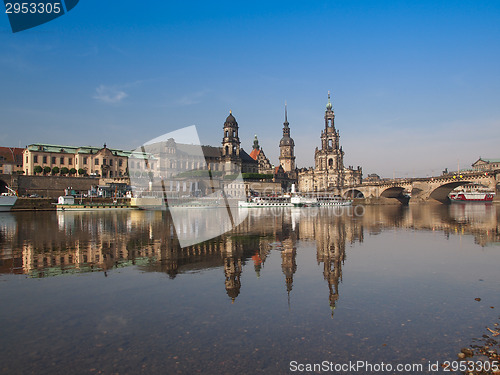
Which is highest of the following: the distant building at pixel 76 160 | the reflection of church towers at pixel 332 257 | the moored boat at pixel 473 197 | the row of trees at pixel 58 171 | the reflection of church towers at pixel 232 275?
the distant building at pixel 76 160

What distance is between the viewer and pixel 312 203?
87.1 metres

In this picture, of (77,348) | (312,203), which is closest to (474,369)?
(77,348)

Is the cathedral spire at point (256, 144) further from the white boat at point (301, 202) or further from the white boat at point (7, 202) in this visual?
the white boat at point (7, 202)

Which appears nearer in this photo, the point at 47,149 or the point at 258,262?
the point at 258,262

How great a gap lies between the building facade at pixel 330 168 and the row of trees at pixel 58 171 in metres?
83.8

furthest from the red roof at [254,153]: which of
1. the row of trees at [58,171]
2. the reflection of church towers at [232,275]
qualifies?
the reflection of church towers at [232,275]

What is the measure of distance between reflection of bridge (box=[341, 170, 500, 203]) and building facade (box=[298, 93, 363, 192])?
7730mm

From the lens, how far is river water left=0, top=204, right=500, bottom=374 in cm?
700

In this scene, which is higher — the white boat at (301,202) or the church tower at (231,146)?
the church tower at (231,146)

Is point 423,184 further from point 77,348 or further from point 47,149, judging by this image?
point 77,348

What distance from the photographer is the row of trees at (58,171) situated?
290ft

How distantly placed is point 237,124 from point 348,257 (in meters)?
112

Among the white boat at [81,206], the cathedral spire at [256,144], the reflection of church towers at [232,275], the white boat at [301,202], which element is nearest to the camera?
the reflection of church towers at [232,275]

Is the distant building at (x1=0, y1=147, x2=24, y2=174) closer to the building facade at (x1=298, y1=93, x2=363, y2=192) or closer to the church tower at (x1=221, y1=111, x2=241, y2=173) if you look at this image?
the church tower at (x1=221, y1=111, x2=241, y2=173)
